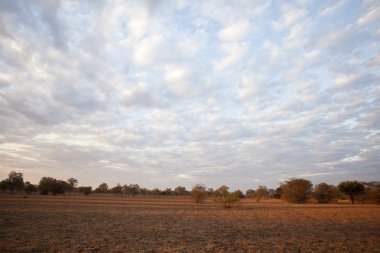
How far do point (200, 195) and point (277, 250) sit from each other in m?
40.8

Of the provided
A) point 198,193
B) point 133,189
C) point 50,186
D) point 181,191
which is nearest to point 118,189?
point 133,189

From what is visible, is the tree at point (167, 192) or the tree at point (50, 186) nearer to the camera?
the tree at point (50, 186)

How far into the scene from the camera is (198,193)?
167 feet

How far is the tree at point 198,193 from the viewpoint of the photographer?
5075cm

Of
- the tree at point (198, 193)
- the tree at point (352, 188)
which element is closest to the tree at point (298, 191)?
the tree at point (352, 188)

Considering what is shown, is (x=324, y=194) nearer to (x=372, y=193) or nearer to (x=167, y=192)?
(x=372, y=193)

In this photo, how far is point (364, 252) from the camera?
34.3 ft

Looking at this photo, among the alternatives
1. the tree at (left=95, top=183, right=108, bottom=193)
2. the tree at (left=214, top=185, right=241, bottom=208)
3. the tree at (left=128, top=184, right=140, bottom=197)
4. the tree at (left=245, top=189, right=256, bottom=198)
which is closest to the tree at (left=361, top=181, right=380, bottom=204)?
the tree at (left=214, top=185, right=241, bottom=208)

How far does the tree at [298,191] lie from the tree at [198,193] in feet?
70.8

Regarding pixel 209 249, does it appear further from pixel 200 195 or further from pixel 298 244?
pixel 200 195

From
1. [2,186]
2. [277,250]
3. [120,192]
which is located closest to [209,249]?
[277,250]

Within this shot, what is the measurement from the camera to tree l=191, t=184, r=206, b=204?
50.8m

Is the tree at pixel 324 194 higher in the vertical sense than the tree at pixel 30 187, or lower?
lower

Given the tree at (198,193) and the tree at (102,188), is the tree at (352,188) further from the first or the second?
the tree at (102,188)
